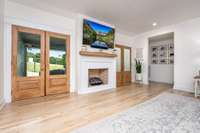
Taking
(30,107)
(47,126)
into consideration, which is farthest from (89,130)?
(30,107)

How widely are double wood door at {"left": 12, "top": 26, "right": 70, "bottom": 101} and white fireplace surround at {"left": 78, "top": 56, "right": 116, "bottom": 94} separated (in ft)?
1.83

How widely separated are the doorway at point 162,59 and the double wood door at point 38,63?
461 centimetres

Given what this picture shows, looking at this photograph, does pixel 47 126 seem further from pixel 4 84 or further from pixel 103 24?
pixel 103 24

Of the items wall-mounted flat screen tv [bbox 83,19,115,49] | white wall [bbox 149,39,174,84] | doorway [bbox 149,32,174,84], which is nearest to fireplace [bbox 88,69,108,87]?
wall-mounted flat screen tv [bbox 83,19,115,49]

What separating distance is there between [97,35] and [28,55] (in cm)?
230

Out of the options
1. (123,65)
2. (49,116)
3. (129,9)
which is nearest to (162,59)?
(123,65)

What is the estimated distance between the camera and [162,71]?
20.3 feet

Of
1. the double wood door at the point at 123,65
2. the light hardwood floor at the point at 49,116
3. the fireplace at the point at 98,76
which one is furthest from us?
the double wood door at the point at 123,65

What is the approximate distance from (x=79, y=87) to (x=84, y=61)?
0.90m

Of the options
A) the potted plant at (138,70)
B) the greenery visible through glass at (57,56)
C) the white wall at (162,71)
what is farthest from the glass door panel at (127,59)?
the greenery visible through glass at (57,56)

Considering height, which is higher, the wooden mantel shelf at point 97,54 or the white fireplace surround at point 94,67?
the wooden mantel shelf at point 97,54

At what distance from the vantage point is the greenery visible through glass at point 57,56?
3.67 metres

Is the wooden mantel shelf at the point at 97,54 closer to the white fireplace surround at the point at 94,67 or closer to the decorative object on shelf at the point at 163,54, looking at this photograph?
the white fireplace surround at the point at 94,67

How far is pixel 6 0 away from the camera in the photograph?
9.43ft
